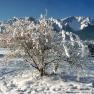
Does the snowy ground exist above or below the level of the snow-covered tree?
below

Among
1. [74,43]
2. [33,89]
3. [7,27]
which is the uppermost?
[7,27]

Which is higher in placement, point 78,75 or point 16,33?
point 16,33

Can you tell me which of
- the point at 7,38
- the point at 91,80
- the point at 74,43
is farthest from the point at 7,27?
the point at 91,80

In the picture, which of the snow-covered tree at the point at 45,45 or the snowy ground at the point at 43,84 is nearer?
the snowy ground at the point at 43,84

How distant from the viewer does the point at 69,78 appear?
1750 centimetres

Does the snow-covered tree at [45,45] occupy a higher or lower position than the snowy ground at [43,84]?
higher

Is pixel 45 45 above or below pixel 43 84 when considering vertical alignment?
above

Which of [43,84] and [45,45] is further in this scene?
[45,45]

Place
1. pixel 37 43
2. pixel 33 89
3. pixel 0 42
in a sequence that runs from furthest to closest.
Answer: pixel 0 42, pixel 37 43, pixel 33 89

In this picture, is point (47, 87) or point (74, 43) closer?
point (47, 87)

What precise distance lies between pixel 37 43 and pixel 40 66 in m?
1.46

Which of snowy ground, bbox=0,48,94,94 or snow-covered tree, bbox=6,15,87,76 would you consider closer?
snowy ground, bbox=0,48,94,94

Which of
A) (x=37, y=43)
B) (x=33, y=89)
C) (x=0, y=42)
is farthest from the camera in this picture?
(x=0, y=42)

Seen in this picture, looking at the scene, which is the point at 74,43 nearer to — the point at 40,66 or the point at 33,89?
the point at 40,66
